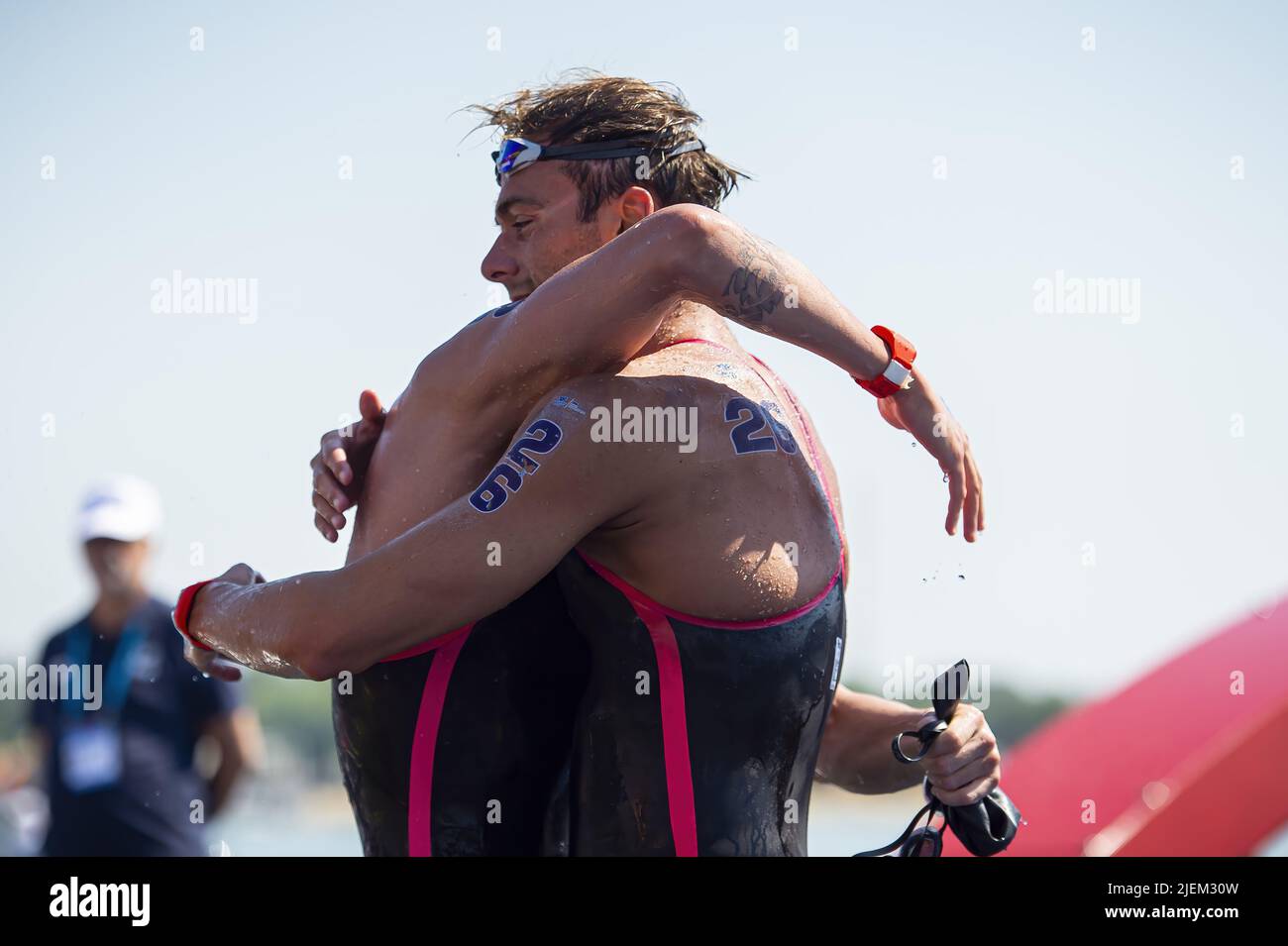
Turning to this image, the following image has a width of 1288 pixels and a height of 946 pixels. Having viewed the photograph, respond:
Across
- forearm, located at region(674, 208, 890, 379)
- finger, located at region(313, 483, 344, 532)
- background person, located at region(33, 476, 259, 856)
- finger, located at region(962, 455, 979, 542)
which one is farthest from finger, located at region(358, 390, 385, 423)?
background person, located at region(33, 476, 259, 856)

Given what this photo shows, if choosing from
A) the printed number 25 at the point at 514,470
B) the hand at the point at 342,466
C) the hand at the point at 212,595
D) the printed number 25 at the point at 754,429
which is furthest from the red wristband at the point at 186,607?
the printed number 25 at the point at 754,429

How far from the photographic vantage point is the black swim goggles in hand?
9.03 ft

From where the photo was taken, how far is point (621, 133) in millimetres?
3172

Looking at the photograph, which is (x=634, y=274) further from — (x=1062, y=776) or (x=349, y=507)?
(x=1062, y=776)

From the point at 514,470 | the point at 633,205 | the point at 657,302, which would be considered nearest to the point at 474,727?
the point at 514,470

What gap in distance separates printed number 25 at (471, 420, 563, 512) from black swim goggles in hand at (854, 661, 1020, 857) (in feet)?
3.39

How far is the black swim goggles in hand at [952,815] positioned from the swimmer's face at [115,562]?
337 centimetres

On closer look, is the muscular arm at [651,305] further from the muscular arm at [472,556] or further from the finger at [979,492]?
the finger at [979,492]

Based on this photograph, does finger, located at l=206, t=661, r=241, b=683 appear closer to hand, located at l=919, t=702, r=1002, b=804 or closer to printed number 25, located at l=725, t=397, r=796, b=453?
printed number 25, located at l=725, t=397, r=796, b=453

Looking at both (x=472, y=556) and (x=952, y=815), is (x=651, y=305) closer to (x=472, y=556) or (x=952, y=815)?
(x=472, y=556)

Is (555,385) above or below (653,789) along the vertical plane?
above

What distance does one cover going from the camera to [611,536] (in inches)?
99.6
